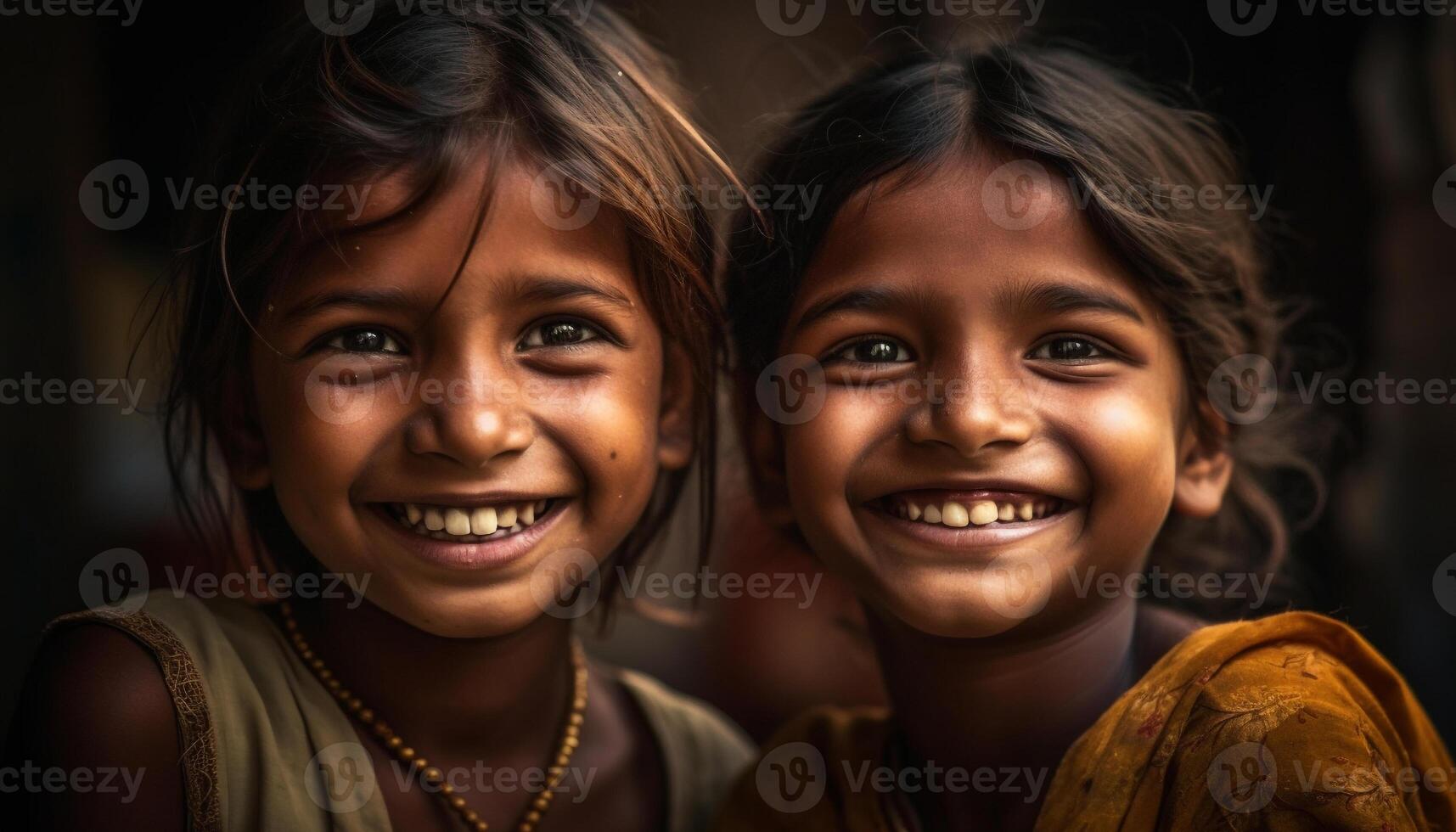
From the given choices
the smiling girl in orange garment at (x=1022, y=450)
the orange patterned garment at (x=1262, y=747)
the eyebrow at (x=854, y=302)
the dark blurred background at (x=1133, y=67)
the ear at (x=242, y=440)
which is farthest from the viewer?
the dark blurred background at (x=1133, y=67)

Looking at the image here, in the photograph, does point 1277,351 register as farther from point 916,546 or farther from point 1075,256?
point 916,546

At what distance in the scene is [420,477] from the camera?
1.39 m

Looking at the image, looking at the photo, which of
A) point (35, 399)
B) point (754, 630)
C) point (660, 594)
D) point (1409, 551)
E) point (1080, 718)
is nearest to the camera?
point (1080, 718)

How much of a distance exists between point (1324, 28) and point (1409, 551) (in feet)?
3.59

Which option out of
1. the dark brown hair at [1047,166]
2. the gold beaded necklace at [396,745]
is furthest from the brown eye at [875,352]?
the gold beaded necklace at [396,745]

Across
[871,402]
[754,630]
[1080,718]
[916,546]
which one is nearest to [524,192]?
[871,402]

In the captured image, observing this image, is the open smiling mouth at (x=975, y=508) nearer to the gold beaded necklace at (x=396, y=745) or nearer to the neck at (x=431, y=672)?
the neck at (x=431, y=672)

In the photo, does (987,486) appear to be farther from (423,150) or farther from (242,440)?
(242,440)

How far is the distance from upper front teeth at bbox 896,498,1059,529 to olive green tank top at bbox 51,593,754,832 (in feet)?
2.48

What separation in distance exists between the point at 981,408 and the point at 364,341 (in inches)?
28.7

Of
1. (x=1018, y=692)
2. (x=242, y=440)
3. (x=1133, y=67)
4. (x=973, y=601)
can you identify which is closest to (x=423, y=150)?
(x=242, y=440)

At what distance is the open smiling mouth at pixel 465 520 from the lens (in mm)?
1429

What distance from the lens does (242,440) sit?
154 centimetres

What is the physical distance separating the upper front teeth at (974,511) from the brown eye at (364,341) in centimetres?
65
